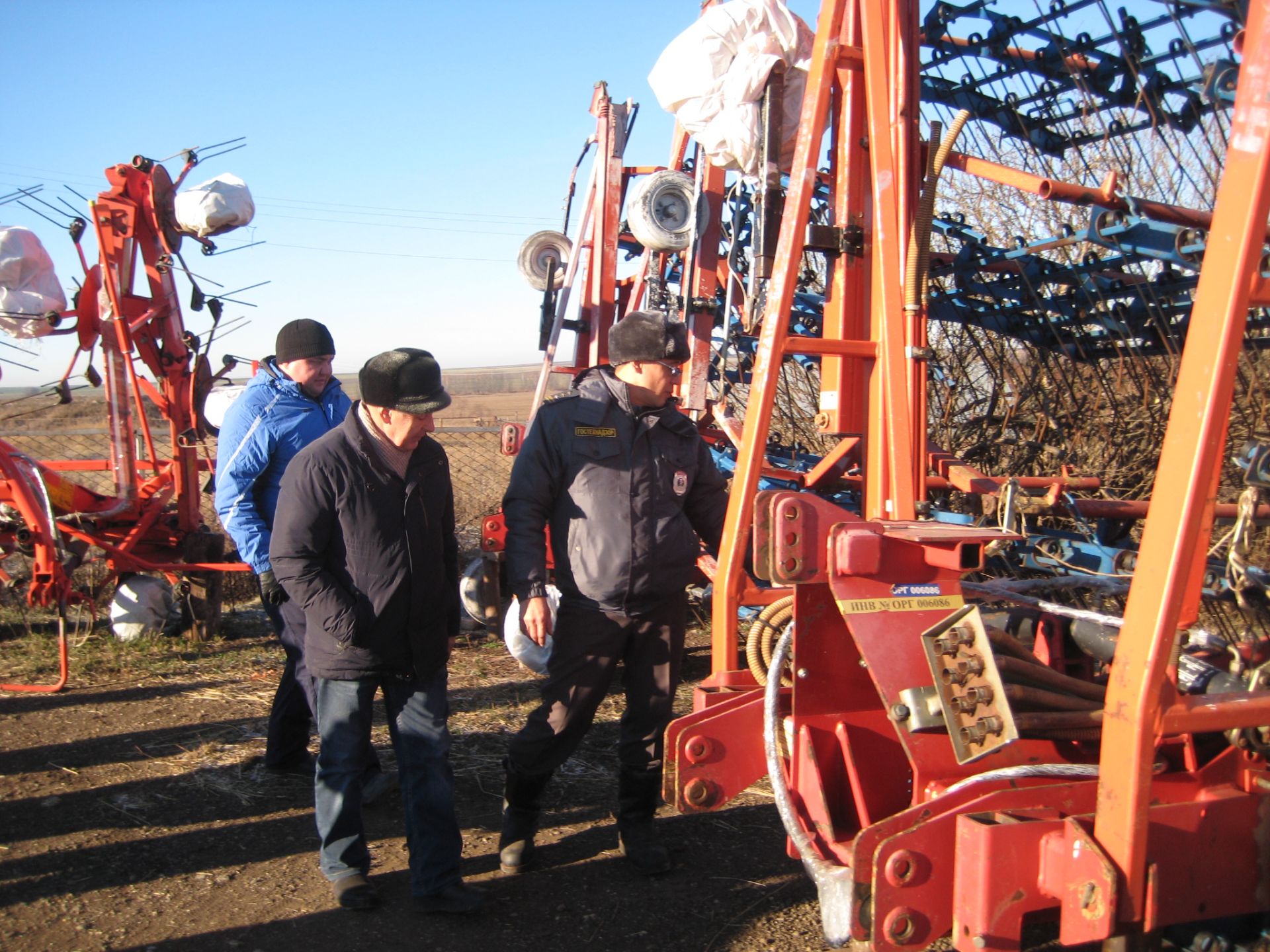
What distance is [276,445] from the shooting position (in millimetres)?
3930

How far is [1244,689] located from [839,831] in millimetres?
988

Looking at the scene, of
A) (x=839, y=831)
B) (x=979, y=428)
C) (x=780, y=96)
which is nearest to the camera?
(x=839, y=831)

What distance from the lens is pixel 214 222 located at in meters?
6.35

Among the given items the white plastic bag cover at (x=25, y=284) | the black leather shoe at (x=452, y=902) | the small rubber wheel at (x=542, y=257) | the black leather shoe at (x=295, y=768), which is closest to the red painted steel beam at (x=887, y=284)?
the black leather shoe at (x=452, y=902)

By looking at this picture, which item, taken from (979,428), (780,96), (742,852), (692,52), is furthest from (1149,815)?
(979,428)

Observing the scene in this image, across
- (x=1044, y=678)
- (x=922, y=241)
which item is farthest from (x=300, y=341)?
(x=1044, y=678)

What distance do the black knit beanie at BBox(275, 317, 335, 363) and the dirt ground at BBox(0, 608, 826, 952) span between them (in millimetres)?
1818

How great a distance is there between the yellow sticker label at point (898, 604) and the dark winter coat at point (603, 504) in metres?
1.07

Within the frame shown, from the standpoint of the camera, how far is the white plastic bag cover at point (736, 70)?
164 inches

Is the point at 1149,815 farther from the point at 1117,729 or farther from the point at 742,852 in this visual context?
the point at 742,852

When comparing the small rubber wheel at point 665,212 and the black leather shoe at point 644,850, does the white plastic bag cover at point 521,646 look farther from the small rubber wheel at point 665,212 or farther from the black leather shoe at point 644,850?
the small rubber wheel at point 665,212

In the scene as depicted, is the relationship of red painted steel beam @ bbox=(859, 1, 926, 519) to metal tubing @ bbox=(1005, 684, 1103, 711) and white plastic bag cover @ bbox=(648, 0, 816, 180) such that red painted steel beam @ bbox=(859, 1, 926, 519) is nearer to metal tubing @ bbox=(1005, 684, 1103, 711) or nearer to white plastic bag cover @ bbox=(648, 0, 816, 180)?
metal tubing @ bbox=(1005, 684, 1103, 711)

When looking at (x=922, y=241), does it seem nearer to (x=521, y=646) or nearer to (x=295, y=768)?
(x=521, y=646)

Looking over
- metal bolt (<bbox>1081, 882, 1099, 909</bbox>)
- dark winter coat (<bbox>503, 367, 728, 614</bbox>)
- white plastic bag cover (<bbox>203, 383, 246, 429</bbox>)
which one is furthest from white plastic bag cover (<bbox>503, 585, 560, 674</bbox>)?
metal bolt (<bbox>1081, 882, 1099, 909</bbox>)
